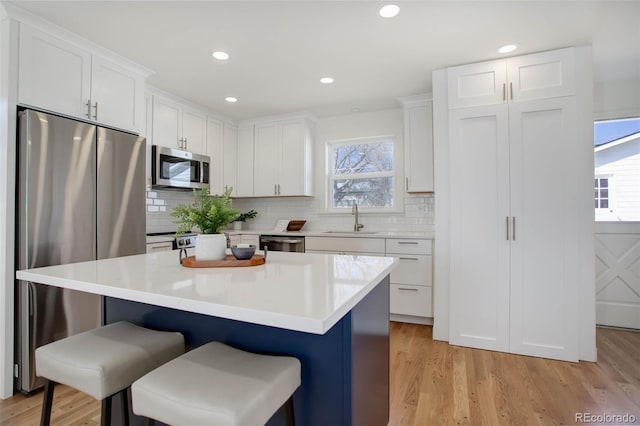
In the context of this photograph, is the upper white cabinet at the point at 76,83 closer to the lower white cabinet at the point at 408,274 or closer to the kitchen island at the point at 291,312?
the kitchen island at the point at 291,312

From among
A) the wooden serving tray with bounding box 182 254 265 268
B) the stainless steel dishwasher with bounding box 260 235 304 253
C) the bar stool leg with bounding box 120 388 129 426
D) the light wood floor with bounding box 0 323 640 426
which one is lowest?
the light wood floor with bounding box 0 323 640 426

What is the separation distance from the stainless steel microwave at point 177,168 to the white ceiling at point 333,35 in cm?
69

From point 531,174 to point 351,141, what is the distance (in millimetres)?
2208

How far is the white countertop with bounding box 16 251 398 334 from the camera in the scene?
821 mm

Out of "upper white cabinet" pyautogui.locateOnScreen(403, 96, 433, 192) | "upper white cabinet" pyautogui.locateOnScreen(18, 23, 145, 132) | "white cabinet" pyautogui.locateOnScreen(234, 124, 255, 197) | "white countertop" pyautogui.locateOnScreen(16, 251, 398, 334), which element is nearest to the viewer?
"white countertop" pyautogui.locateOnScreen(16, 251, 398, 334)

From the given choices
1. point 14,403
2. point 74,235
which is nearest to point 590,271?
point 74,235

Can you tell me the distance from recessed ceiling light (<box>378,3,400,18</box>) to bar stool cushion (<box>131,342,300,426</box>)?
2.03m

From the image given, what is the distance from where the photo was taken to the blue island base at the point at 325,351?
3.63 feet

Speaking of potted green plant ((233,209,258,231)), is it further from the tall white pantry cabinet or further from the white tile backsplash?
the tall white pantry cabinet

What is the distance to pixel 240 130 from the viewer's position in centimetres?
446

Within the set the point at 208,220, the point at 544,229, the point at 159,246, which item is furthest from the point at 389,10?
the point at 159,246

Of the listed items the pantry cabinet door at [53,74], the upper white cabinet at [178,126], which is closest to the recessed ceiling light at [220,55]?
the pantry cabinet door at [53,74]

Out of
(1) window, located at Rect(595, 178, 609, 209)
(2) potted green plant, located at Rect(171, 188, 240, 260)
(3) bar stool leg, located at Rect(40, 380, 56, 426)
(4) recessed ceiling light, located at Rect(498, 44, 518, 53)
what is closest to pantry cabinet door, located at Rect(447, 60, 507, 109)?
(4) recessed ceiling light, located at Rect(498, 44, 518, 53)

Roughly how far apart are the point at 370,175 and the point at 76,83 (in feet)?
10.00
